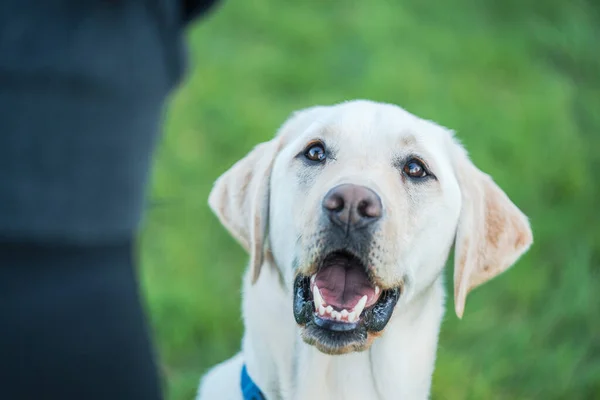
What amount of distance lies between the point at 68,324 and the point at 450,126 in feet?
15.7

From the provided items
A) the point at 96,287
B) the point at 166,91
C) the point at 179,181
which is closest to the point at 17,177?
the point at 96,287

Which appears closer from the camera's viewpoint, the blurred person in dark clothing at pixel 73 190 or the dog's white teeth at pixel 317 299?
the blurred person in dark clothing at pixel 73 190

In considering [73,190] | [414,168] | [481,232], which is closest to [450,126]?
[481,232]

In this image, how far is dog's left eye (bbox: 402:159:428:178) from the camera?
2553 mm

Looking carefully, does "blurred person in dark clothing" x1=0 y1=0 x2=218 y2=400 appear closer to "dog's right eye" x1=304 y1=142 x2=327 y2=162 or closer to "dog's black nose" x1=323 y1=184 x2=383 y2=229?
"dog's black nose" x1=323 y1=184 x2=383 y2=229

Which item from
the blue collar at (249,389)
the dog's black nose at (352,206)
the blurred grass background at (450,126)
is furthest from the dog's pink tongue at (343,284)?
the blurred grass background at (450,126)

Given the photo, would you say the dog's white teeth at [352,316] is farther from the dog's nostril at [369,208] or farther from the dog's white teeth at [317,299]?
the dog's nostril at [369,208]

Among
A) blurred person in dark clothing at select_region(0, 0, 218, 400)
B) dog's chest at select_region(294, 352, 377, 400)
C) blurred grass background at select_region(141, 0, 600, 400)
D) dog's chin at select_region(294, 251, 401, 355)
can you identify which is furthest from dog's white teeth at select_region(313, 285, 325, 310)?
blurred grass background at select_region(141, 0, 600, 400)

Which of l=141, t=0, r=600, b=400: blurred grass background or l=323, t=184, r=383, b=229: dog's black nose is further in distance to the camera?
l=141, t=0, r=600, b=400: blurred grass background

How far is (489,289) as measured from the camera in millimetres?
4926

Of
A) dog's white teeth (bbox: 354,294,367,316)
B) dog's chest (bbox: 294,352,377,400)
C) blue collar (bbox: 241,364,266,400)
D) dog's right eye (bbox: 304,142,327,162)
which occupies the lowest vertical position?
blue collar (bbox: 241,364,266,400)

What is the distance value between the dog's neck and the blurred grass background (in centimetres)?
129

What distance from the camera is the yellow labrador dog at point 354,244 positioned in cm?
232

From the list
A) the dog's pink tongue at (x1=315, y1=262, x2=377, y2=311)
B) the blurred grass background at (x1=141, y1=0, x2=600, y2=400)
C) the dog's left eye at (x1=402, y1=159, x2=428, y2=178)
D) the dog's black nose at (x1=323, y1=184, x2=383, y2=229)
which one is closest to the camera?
the dog's black nose at (x1=323, y1=184, x2=383, y2=229)
